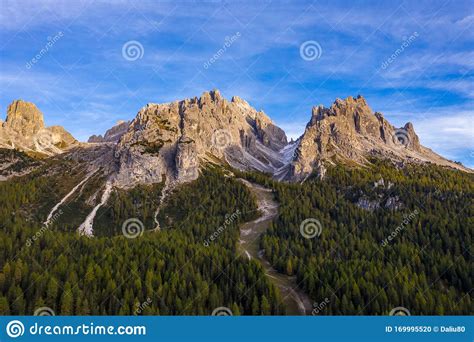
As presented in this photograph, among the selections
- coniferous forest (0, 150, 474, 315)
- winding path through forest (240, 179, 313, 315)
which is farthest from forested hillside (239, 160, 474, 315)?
winding path through forest (240, 179, 313, 315)

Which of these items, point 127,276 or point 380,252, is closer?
point 127,276

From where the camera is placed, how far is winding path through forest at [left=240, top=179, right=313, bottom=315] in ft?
310

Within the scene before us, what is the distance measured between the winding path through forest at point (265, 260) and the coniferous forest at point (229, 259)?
2.90m

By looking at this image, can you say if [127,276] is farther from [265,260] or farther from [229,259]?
[265,260]

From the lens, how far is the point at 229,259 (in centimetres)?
11175

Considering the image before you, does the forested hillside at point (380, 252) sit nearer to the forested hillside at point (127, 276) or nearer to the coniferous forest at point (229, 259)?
the coniferous forest at point (229, 259)

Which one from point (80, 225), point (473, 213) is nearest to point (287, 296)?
point (80, 225)

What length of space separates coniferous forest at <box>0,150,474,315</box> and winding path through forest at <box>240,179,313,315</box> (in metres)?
2.90

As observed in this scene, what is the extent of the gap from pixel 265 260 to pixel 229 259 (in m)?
21.1

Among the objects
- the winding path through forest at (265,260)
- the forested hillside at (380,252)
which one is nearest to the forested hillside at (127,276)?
the winding path through forest at (265,260)

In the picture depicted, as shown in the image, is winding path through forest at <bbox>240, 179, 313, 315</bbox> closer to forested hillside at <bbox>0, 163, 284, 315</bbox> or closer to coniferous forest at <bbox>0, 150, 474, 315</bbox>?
coniferous forest at <bbox>0, 150, 474, 315</bbox>

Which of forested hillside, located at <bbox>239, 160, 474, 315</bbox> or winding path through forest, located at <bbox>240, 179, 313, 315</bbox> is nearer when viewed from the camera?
forested hillside, located at <bbox>239, 160, 474, 315</bbox>

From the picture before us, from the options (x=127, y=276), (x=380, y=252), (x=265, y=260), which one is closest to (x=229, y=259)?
(x=265, y=260)

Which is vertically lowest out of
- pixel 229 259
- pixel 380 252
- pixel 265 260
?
pixel 229 259
